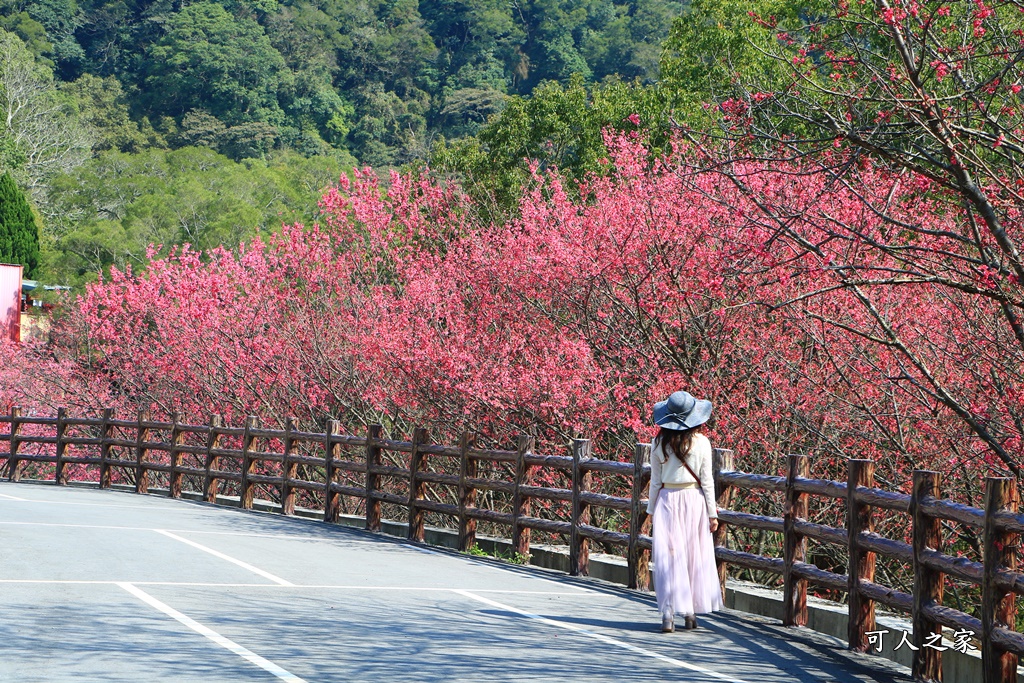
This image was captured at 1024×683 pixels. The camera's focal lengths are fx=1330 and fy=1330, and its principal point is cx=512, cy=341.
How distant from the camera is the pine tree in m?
69.1

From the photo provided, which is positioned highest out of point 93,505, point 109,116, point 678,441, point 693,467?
point 109,116

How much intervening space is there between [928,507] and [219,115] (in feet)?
329

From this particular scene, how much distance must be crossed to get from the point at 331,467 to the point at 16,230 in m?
56.4

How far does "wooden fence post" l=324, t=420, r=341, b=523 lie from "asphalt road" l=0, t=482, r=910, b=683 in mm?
3970

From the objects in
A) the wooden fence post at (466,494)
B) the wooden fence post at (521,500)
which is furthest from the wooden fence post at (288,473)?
the wooden fence post at (521,500)

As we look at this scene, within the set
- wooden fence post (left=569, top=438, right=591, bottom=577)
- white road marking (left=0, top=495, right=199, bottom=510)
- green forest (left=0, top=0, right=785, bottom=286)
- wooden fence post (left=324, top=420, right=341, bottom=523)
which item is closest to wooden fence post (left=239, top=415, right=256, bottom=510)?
white road marking (left=0, top=495, right=199, bottom=510)

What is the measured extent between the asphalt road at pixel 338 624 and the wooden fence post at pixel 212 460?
25.1 feet

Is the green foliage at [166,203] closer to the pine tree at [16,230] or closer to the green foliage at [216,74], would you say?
the pine tree at [16,230]

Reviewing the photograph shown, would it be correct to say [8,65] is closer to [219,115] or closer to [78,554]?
[219,115]

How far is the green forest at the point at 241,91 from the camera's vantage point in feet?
211

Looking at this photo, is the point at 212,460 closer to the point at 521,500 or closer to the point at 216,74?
the point at 521,500

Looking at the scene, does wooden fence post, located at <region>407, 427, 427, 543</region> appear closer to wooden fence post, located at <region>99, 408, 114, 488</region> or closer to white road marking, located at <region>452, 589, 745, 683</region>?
white road marking, located at <region>452, 589, 745, 683</region>

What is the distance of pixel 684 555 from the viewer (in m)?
9.59

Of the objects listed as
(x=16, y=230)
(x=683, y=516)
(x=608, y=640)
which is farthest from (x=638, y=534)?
(x=16, y=230)
